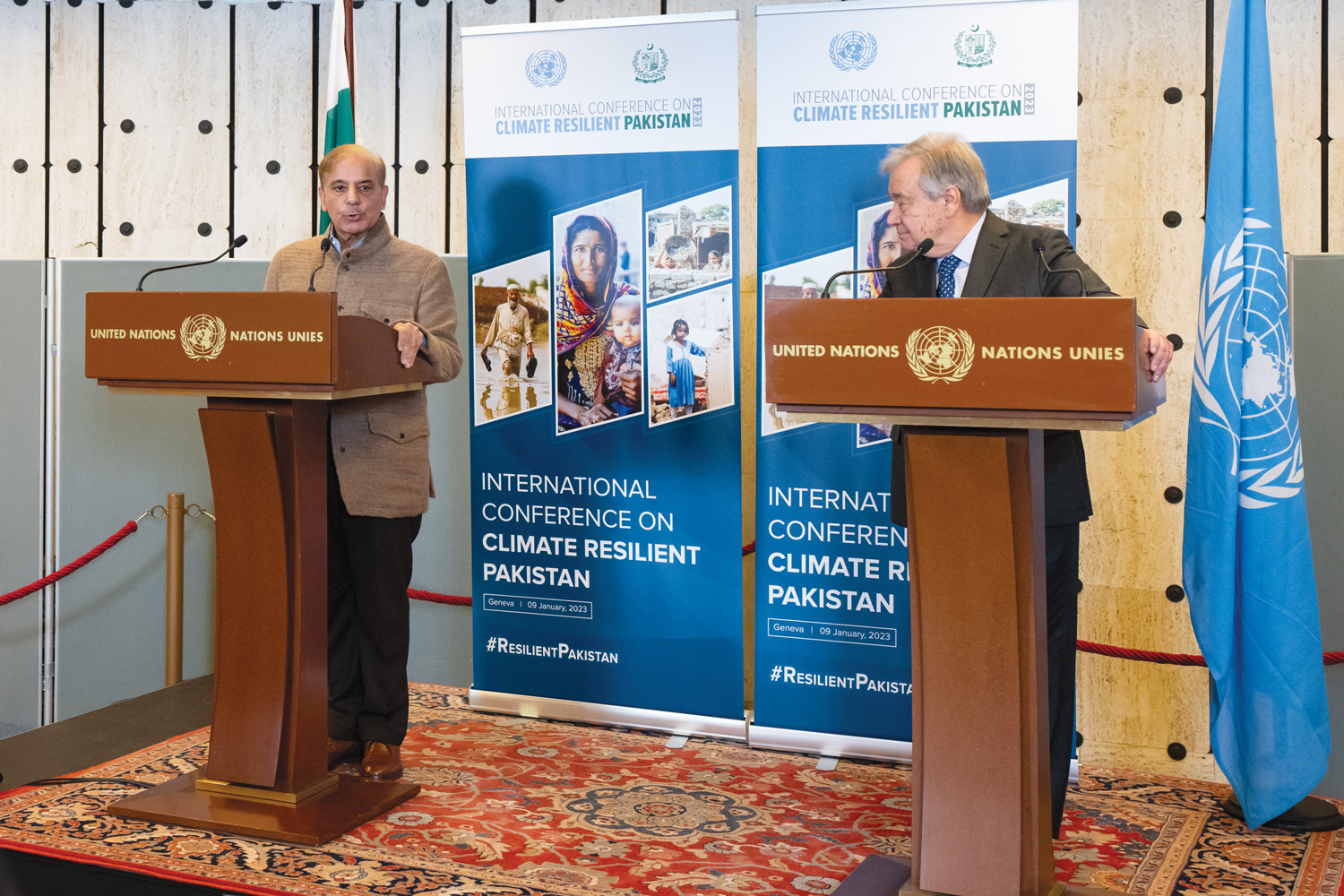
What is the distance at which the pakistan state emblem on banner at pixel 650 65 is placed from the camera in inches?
150

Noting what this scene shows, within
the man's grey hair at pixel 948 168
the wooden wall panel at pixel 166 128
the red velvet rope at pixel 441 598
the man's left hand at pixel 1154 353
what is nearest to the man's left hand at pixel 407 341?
the man's grey hair at pixel 948 168

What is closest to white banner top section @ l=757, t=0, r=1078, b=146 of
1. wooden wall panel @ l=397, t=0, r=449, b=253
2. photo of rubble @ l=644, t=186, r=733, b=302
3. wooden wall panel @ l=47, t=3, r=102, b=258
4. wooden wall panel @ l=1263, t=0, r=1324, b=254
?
photo of rubble @ l=644, t=186, r=733, b=302

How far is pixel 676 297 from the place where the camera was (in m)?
3.89

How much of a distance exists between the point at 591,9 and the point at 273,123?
150 centimetres

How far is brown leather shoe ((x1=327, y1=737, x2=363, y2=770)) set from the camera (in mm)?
3350

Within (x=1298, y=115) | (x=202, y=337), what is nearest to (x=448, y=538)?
(x=202, y=337)

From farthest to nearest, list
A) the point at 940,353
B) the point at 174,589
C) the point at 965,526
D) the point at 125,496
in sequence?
the point at 125,496 → the point at 174,589 → the point at 965,526 → the point at 940,353

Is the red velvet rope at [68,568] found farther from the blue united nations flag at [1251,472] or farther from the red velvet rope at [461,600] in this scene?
the blue united nations flag at [1251,472]

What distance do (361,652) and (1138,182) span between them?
2.97 m

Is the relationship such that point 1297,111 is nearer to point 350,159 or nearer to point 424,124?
point 350,159

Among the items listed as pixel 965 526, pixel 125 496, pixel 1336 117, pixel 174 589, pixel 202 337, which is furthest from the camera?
pixel 125 496

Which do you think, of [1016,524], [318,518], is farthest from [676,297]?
[1016,524]

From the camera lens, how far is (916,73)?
3.53 meters

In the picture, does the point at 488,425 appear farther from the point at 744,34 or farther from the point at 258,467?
the point at 744,34
